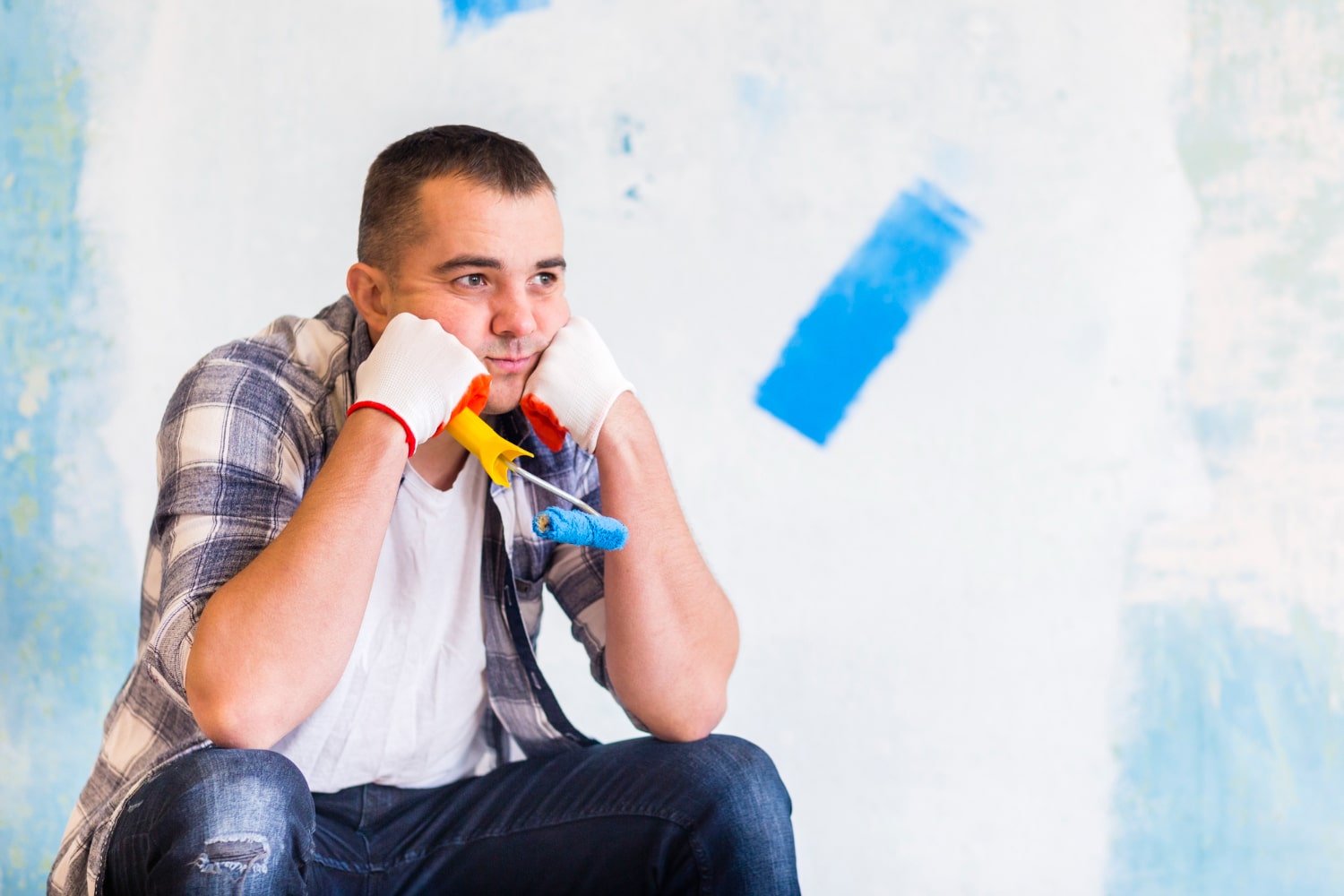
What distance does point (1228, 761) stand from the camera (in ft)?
6.57

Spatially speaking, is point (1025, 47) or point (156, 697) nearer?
point (156, 697)

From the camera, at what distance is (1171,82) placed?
1.95 meters

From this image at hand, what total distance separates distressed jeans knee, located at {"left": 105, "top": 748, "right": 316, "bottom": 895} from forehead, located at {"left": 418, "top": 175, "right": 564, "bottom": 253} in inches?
23.9

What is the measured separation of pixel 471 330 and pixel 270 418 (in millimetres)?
246

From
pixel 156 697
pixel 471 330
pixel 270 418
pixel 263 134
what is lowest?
pixel 156 697

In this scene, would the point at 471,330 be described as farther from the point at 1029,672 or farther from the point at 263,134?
the point at 1029,672

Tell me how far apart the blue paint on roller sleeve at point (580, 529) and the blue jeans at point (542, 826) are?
256 millimetres

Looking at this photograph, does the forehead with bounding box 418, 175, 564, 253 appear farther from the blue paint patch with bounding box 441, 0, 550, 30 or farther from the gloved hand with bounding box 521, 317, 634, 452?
the blue paint patch with bounding box 441, 0, 550, 30

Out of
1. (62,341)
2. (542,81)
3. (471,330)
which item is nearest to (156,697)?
(471,330)

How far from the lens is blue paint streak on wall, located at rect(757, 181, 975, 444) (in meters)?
1.98

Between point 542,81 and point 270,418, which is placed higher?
point 542,81

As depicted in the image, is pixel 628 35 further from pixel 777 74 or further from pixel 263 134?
pixel 263 134

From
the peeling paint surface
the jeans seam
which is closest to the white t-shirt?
the jeans seam

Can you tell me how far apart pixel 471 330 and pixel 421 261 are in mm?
103
